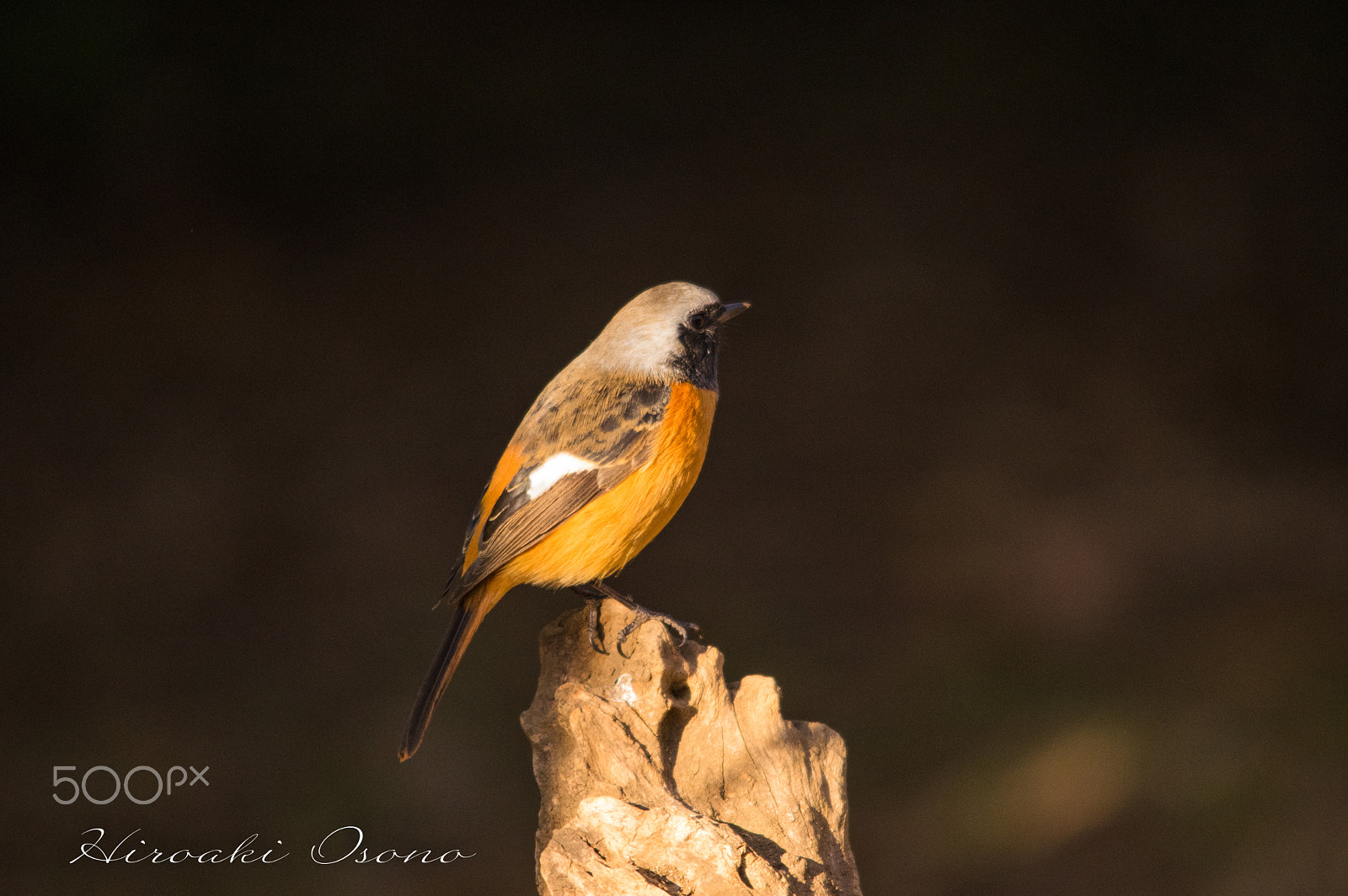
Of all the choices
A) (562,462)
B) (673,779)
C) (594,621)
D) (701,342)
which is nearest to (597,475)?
(562,462)

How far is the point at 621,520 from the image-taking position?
271 centimetres

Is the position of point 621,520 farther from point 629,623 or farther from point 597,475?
point 629,623

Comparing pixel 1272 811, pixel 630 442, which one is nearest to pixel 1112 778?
pixel 1272 811

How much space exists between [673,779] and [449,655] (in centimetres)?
64

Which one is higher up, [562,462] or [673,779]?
[562,462]

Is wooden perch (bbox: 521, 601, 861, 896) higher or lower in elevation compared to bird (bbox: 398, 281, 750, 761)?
lower

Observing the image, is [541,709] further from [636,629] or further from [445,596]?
[445,596]

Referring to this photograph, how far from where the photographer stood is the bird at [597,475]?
2.69 m

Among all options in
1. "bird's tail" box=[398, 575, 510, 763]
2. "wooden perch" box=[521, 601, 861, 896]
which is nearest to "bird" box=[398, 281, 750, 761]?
"bird's tail" box=[398, 575, 510, 763]

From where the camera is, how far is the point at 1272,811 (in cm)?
469

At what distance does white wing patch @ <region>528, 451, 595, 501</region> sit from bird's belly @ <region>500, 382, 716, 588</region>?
90 mm

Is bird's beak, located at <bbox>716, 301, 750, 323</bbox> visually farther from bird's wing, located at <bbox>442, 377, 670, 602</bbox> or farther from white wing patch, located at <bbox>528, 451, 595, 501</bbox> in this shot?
white wing patch, located at <bbox>528, 451, 595, 501</bbox>

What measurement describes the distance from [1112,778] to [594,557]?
10.5 feet

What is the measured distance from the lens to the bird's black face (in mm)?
2893
